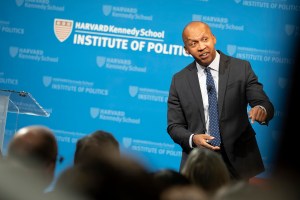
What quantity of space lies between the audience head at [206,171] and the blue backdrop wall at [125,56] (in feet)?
13.8

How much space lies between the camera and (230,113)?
4.30 metres

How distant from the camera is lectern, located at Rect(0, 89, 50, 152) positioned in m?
4.56

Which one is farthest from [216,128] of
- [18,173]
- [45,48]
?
[45,48]

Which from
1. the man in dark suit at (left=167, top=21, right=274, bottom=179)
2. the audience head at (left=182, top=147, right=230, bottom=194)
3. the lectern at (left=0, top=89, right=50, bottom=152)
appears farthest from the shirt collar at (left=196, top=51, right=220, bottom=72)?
the audience head at (left=182, top=147, right=230, bottom=194)

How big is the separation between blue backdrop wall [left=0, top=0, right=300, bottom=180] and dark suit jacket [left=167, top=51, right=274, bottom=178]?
249 cm

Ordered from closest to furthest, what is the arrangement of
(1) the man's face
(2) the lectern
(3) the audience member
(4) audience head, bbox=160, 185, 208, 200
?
(4) audience head, bbox=160, 185, 208, 200 → (3) the audience member → (1) the man's face → (2) the lectern

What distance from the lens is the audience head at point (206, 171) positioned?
2.51 meters

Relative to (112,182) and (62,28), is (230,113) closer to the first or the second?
(112,182)

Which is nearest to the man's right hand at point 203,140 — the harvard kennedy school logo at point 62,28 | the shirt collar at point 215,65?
the shirt collar at point 215,65

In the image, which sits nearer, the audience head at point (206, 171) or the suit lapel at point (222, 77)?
the audience head at point (206, 171)

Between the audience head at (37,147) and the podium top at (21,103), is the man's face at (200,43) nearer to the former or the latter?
the podium top at (21,103)

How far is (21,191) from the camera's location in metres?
1.51

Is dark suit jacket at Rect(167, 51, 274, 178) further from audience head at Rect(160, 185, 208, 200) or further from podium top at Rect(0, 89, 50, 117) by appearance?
audience head at Rect(160, 185, 208, 200)

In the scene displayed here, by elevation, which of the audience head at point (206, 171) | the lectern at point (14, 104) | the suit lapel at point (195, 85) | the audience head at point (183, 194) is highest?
the suit lapel at point (195, 85)
